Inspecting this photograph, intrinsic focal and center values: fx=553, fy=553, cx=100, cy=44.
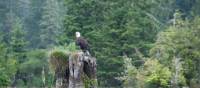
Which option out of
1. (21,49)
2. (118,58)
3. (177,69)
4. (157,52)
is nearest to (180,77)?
(177,69)

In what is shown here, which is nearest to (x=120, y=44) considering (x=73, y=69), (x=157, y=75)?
(x=157, y=75)

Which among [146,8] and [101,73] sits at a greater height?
[146,8]

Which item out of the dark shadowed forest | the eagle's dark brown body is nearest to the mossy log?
the dark shadowed forest

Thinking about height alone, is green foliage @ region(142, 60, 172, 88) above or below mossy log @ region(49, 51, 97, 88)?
below

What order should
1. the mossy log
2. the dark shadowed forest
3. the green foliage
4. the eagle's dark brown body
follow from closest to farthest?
the mossy log, the eagle's dark brown body, the green foliage, the dark shadowed forest

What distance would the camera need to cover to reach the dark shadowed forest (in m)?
28.6

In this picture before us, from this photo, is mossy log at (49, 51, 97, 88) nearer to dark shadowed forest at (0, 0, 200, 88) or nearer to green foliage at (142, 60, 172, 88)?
dark shadowed forest at (0, 0, 200, 88)

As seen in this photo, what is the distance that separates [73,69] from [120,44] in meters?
23.3

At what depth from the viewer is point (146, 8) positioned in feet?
134

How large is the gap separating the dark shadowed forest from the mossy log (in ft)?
1.25

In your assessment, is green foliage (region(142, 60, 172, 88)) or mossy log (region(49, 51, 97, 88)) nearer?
mossy log (region(49, 51, 97, 88))

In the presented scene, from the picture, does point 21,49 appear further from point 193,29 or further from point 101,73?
point 193,29

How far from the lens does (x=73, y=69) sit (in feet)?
49.3

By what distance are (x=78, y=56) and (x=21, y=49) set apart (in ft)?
116
